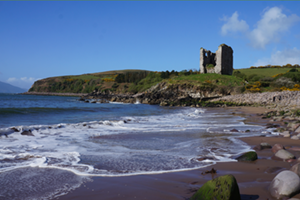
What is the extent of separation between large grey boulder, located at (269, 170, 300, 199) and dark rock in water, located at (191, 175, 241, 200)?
2.18 feet

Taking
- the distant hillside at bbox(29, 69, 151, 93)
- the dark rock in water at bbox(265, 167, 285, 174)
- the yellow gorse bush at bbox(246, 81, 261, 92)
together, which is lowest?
the dark rock in water at bbox(265, 167, 285, 174)

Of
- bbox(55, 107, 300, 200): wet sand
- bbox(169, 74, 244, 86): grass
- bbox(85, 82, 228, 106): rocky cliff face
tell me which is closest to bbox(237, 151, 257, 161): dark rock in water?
bbox(55, 107, 300, 200): wet sand

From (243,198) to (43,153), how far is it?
5.09 m

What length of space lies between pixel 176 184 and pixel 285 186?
162 centimetres

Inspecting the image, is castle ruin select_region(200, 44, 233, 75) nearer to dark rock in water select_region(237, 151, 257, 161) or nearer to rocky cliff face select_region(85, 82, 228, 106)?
rocky cliff face select_region(85, 82, 228, 106)

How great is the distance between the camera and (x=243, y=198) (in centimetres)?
322

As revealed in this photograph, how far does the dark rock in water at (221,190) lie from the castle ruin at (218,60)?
163 ft

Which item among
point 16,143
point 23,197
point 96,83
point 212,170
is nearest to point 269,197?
point 212,170

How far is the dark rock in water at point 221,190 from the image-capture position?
2896 millimetres

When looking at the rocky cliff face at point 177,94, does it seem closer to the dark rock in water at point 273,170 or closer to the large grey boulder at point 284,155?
the large grey boulder at point 284,155

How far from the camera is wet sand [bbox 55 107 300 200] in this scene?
11.1ft

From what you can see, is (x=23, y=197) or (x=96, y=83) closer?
(x=23, y=197)

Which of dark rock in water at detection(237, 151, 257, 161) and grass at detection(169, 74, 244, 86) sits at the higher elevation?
grass at detection(169, 74, 244, 86)

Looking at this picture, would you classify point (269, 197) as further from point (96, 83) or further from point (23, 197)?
point (96, 83)
